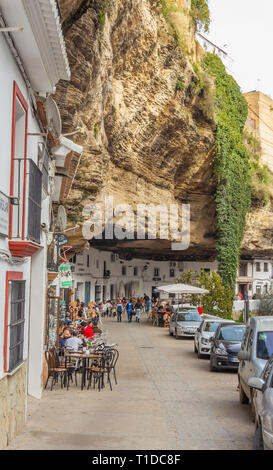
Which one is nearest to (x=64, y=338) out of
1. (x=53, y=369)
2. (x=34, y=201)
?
(x=53, y=369)

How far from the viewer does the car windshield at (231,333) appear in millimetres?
16016

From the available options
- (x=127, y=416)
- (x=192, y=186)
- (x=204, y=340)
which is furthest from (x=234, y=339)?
(x=192, y=186)

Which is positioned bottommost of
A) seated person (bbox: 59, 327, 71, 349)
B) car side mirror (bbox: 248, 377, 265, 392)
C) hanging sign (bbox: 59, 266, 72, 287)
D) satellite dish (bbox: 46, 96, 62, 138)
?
seated person (bbox: 59, 327, 71, 349)

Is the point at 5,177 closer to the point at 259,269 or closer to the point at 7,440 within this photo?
the point at 7,440

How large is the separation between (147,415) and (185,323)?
683 inches

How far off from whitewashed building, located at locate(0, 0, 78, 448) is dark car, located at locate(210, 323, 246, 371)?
25.1 feet

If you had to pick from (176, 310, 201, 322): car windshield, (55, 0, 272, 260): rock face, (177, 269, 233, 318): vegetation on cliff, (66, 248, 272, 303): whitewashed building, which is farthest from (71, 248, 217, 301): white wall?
(176, 310, 201, 322): car windshield

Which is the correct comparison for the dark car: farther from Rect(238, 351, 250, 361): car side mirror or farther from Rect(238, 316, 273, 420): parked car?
Rect(238, 351, 250, 361): car side mirror

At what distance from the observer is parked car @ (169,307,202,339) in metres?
27.0

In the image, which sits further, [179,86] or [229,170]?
[229,170]

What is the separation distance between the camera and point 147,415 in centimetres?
1024

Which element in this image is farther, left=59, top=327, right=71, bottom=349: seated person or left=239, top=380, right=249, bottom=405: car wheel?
left=59, top=327, right=71, bottom=349: seated person

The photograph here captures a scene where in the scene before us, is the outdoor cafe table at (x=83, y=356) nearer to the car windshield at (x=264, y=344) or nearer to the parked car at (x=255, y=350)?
the parked car at (x=255, y=350)

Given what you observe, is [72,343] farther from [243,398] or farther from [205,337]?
[205,337]
